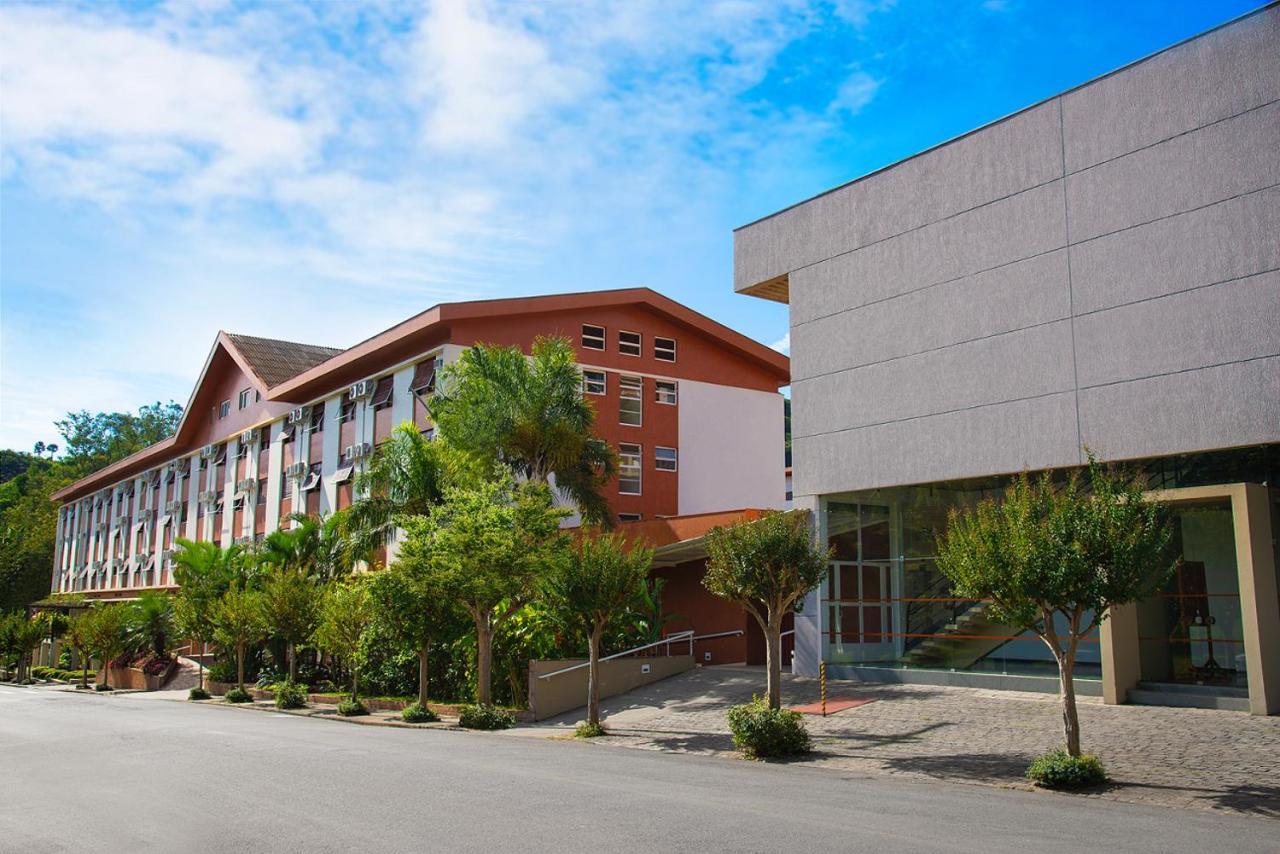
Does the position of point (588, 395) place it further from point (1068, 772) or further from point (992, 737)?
point (1068, 772)

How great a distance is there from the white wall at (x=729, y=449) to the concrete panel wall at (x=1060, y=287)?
14742 millimetres

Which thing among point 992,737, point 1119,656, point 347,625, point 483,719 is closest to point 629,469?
point 347,625

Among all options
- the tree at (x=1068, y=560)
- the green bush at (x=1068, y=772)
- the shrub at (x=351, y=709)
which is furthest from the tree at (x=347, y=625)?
the green bush at (x=1068, y=772)

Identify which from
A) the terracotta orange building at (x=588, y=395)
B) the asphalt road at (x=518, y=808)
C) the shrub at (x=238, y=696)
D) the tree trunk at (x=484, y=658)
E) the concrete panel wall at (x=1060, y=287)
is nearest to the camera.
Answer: the asphalt road at (x=518, y=808)

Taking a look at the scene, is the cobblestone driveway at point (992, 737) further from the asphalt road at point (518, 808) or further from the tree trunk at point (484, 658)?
the tree trunk at point (484, 658)

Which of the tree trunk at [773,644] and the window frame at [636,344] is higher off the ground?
the window frame at [636,344]

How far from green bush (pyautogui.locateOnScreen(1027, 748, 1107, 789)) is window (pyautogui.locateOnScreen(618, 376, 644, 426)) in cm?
2724

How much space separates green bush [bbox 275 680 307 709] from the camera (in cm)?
3144

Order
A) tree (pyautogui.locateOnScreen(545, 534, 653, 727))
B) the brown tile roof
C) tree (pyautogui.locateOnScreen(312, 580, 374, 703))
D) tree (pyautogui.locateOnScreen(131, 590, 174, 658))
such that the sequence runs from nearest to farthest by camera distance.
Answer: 1. tree (pyautogui.locateOnScreen(545, 534, 653, 727))
2. tree (pyautogui.locateOnScreen(312, 580, 374, 703))
3. tree (pyautogui.locateOnScreen(131, 590, 174, 658))
4. the brown tile roof

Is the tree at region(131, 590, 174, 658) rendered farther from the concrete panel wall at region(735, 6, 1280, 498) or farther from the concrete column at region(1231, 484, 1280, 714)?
the concrete column at region(1231, 484, 1280, 714)

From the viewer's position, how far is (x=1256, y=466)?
1892 centimetres

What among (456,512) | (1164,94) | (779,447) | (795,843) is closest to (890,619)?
(456,512)

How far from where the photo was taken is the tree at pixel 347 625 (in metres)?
28.6

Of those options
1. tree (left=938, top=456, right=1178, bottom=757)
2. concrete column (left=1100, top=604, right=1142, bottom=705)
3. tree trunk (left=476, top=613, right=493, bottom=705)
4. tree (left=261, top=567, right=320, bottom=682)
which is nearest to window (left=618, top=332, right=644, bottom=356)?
tree (left=261, top=567, right=320, bottom=682)
